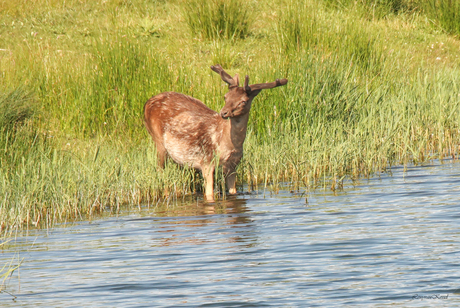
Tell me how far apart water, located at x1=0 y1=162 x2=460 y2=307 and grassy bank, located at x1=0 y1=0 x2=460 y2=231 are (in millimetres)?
665

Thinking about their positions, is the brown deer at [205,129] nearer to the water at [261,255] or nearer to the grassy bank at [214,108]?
the grassy bank at [214,108]

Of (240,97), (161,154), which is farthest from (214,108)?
(240,97)

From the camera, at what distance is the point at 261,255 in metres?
6.76

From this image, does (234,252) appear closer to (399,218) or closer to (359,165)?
(399,218)

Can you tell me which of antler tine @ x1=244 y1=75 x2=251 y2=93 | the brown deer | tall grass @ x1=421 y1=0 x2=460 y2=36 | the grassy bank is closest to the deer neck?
the brown deer

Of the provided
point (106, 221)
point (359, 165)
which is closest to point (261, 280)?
point (106, 221)

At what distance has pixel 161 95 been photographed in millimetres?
11094

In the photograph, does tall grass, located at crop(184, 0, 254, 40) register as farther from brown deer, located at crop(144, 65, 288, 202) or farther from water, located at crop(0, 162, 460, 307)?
water, located at crop(0, 162, 460, 307)

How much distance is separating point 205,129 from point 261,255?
373cm

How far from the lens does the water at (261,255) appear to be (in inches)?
218

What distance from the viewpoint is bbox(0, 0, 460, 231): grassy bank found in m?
9.40

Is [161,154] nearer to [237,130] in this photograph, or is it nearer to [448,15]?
[237,130]

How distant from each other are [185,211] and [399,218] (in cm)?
261

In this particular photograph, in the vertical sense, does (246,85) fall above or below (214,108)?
below
